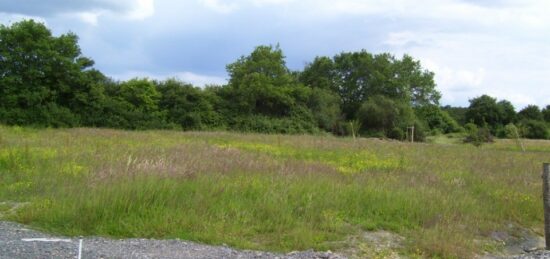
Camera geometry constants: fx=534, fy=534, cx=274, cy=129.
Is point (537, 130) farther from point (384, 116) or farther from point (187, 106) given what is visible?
point (187, 106)

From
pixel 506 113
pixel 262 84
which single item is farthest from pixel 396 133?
pixel 506 113

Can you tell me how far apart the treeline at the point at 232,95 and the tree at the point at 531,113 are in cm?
79

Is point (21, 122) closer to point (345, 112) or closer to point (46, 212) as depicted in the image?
point (46, 212)

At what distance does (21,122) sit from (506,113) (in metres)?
72.4

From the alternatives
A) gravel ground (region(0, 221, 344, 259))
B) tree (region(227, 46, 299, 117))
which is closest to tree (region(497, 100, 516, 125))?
tree (region(227, 46, 299, 117))

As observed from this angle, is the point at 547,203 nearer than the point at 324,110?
Yes

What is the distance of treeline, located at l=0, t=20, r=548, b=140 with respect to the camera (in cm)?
4216

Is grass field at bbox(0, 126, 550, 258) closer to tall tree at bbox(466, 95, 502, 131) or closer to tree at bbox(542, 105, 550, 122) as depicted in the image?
tall tree at bbox(466, 95, 502, 131)

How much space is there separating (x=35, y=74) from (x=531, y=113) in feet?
247

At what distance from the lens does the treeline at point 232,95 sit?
42156mm

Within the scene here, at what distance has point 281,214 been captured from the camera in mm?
9273

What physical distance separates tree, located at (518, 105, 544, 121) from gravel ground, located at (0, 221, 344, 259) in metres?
86.8

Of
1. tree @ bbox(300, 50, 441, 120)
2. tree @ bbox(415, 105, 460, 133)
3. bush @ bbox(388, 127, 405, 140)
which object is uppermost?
tree @ bbox(300, 50, 441, 120)

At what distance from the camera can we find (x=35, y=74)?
138 feet
